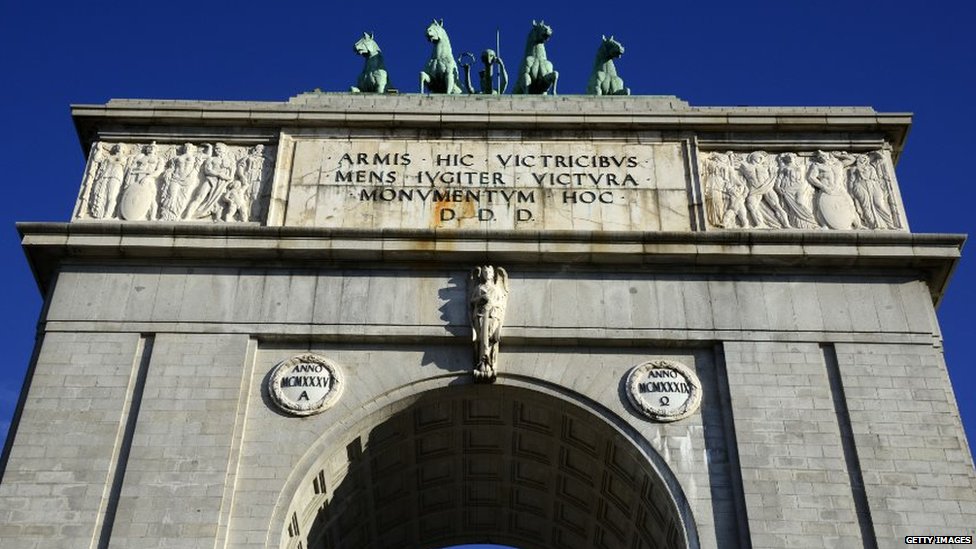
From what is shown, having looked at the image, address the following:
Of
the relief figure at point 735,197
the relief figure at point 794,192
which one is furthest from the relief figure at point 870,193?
the relief figure at point 735,197

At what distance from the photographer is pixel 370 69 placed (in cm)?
2811

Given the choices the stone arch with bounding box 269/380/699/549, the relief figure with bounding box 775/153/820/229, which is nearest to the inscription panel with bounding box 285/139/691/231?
the relief figure with bounding box 775/153/820/229

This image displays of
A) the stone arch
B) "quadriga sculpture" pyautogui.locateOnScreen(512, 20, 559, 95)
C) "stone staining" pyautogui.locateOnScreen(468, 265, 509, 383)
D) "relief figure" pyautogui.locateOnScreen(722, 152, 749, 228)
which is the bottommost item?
the stone arch

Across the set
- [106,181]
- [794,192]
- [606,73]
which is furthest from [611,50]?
[106,181]

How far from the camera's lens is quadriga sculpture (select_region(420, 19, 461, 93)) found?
27844mm

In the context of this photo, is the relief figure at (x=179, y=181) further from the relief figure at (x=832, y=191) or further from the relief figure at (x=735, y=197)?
the relief figure at (x=832, y=191)

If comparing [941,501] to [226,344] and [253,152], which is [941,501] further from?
[253,152]

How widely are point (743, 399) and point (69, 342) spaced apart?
11915 mm

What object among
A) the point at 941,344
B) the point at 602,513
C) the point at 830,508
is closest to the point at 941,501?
the point at 830,508

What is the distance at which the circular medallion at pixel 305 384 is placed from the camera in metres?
21.5

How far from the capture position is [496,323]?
2208 cm

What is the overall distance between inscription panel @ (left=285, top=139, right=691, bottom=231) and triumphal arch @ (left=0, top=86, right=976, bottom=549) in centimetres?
6

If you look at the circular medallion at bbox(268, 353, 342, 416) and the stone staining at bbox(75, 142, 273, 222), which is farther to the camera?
the stone staining at bbox(75, 142, 273, 222)

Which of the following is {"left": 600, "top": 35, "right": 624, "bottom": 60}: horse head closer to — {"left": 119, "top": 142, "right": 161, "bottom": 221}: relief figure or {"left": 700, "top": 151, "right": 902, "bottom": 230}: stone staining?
{"left": 700, "top": 151, "right": 902, "bottom": 230}: stone staining
